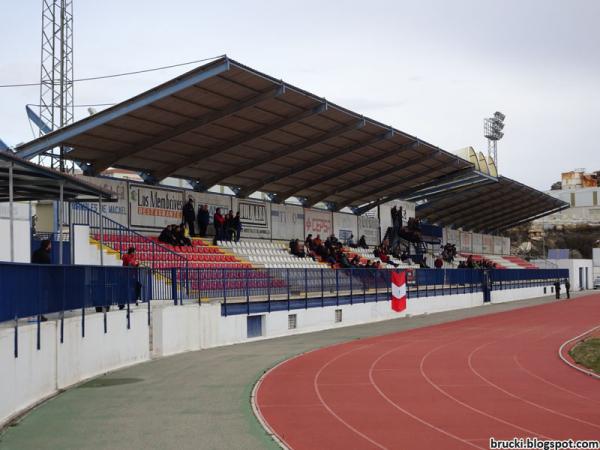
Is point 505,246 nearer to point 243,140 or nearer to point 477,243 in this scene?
point 477,243

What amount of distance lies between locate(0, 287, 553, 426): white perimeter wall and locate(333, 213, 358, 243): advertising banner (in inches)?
481

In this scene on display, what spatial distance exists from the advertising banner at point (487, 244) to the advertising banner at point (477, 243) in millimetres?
406

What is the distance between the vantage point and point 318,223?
41.1 m

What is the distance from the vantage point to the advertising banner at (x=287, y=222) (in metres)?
37.5

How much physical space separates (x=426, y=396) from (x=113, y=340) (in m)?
6.74

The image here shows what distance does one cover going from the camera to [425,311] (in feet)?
123

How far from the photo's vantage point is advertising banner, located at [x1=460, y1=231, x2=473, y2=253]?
64.8 metres

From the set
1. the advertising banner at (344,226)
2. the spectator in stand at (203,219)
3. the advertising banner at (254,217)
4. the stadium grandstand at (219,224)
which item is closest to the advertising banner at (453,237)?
the stadium grandstand at (219,224)

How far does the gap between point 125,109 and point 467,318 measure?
1784cm

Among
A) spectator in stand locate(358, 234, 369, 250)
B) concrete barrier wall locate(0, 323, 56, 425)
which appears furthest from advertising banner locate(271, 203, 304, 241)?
concrete barrier wall locate(0, 323, 56, 425)

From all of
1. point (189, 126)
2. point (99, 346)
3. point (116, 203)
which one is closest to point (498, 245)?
point (116, 203)

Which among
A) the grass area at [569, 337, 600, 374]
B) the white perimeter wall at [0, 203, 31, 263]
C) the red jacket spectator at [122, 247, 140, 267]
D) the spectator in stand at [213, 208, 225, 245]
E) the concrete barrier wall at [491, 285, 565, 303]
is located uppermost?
the spectator in stand at [213, 208, 225, 245]

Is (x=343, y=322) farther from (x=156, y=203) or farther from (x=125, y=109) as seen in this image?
(x=125, y=109)

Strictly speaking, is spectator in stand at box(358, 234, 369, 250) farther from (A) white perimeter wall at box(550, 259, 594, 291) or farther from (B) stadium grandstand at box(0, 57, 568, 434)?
(A) white perimeter wall at box(550, 259, 594, 291)
